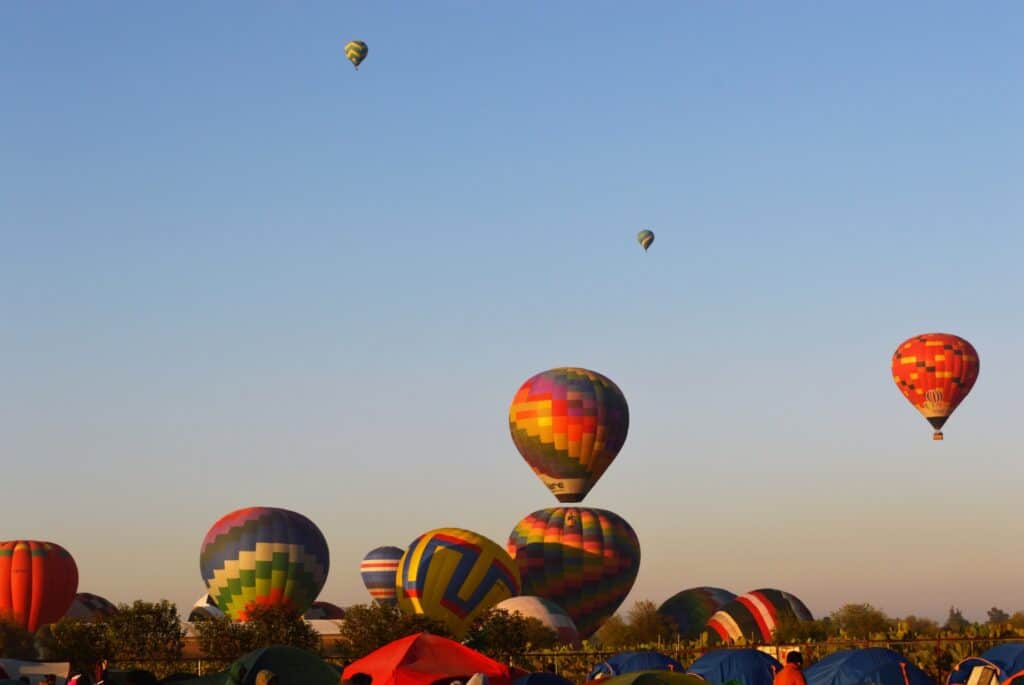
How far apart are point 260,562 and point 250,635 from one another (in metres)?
17.1

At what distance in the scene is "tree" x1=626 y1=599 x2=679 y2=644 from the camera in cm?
8575

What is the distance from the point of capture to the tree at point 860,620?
8325 cm

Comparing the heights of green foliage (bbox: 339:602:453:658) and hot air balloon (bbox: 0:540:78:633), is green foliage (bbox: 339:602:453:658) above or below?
below

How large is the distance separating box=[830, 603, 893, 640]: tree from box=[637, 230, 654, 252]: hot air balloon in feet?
76.7

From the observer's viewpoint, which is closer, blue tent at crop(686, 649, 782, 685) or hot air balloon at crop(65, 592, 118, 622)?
blue tent at crop(686, 649, 782, 685)

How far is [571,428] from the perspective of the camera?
85.1 m

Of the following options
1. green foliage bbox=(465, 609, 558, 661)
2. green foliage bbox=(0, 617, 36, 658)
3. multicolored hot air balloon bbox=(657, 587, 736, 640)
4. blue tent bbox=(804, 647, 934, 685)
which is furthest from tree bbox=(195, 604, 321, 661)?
multicolored hot air balloon bbox=(657, 587, 736, 640)

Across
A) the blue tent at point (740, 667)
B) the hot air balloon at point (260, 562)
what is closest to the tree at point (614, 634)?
the hot air balloon at point (260, 562)

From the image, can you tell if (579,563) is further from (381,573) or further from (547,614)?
(381,573)

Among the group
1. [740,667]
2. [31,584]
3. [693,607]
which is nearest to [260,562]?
[31,584]

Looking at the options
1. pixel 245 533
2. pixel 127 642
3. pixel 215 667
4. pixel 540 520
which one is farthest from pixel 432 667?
pixel 540 520

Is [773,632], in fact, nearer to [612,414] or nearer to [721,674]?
[612,414]

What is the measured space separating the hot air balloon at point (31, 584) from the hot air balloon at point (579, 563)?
2448 centimetres

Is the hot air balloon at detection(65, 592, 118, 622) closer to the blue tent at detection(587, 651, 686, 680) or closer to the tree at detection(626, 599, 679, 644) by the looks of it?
the tree at detection(626, 599, 679, 644)
